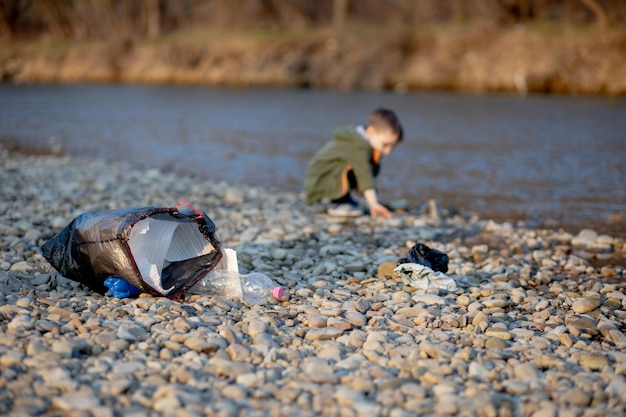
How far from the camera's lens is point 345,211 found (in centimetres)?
821

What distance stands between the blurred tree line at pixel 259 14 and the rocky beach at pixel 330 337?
2988cm

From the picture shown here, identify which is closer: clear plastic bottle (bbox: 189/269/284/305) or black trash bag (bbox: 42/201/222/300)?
black trash bag (bbox: 42/201/222/300)

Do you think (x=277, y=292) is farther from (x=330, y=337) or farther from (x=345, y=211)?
(x=345, y=211)

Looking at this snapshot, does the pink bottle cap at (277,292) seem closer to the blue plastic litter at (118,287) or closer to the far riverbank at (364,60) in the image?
the blue plastic litter at (118,287)

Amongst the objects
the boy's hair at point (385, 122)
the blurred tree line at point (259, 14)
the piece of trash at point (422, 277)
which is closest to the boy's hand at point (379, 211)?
the boy's hair at point (385, 122)

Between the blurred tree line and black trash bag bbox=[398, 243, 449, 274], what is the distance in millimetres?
29897

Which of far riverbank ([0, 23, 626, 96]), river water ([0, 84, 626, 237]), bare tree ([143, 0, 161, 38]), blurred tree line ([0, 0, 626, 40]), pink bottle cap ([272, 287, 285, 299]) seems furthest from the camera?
bare tree ([143, 0, 161, 38])

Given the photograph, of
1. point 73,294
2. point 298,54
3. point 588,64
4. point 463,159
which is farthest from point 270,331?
point 298,54

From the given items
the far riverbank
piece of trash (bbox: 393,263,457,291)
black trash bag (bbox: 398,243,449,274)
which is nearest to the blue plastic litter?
piece of trash (bbox: 393,263,457,291)

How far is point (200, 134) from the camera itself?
18219 millimetres

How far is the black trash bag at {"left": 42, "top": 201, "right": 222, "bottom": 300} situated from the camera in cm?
472

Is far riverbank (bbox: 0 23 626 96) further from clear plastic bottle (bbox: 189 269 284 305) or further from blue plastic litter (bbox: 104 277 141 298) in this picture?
blue plastic litter (bbox: 104 277 141 298)

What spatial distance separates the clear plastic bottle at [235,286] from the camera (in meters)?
5.08

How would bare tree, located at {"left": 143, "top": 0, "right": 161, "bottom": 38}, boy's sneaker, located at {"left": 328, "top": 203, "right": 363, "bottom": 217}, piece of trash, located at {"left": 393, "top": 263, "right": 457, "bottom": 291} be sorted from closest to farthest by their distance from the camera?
1. piece of trash, located at {"left": 393, "top": 263, "right": 457, "bottom": 291}
2. boy's sneaker, located at {"left": 328, "top": 203, "right": 363, "bottom": 217}
3. bare tree, located at {"left": 143, "top": 0, "right": 161, "bottom": 38}
